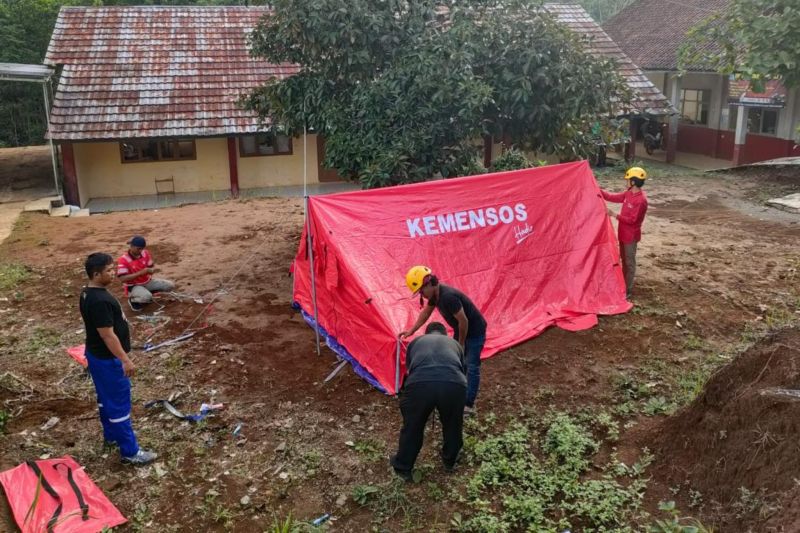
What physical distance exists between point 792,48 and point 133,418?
24.0 feet

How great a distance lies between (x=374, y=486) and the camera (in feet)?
16.3

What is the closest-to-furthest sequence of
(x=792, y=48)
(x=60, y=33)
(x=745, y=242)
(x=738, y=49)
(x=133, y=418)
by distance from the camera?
(x=133, y=418)
(x=792, y=48)
(x=738, y=49)
(x=745, y=242)
(x=60, y=33)

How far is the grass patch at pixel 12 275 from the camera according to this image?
30.8 feet

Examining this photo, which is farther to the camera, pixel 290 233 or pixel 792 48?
pixel 290 233

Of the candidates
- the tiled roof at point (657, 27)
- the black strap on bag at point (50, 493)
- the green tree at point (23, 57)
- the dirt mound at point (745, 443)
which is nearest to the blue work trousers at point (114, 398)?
the black strap on bag at point (50, 493)

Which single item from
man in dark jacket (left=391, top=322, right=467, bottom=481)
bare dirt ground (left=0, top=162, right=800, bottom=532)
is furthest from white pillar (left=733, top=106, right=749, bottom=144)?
man in dark jacket (left=391, top=322, right=467, bottom=481)

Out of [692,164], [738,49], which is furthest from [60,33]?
[692,164]

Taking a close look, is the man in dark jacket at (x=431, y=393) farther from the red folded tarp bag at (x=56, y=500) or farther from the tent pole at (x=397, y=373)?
the red folded tarp bag at (x=56, y=500)

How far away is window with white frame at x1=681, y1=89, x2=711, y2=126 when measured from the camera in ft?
75.2

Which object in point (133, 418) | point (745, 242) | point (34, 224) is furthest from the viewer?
point (34, 224)

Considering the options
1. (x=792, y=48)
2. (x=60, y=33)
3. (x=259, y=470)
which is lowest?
(x=259, y=470)

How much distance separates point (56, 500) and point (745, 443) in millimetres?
4708

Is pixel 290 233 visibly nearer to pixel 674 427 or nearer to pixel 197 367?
pixel 197 367

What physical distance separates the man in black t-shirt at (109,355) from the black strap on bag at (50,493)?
1.84 feet
